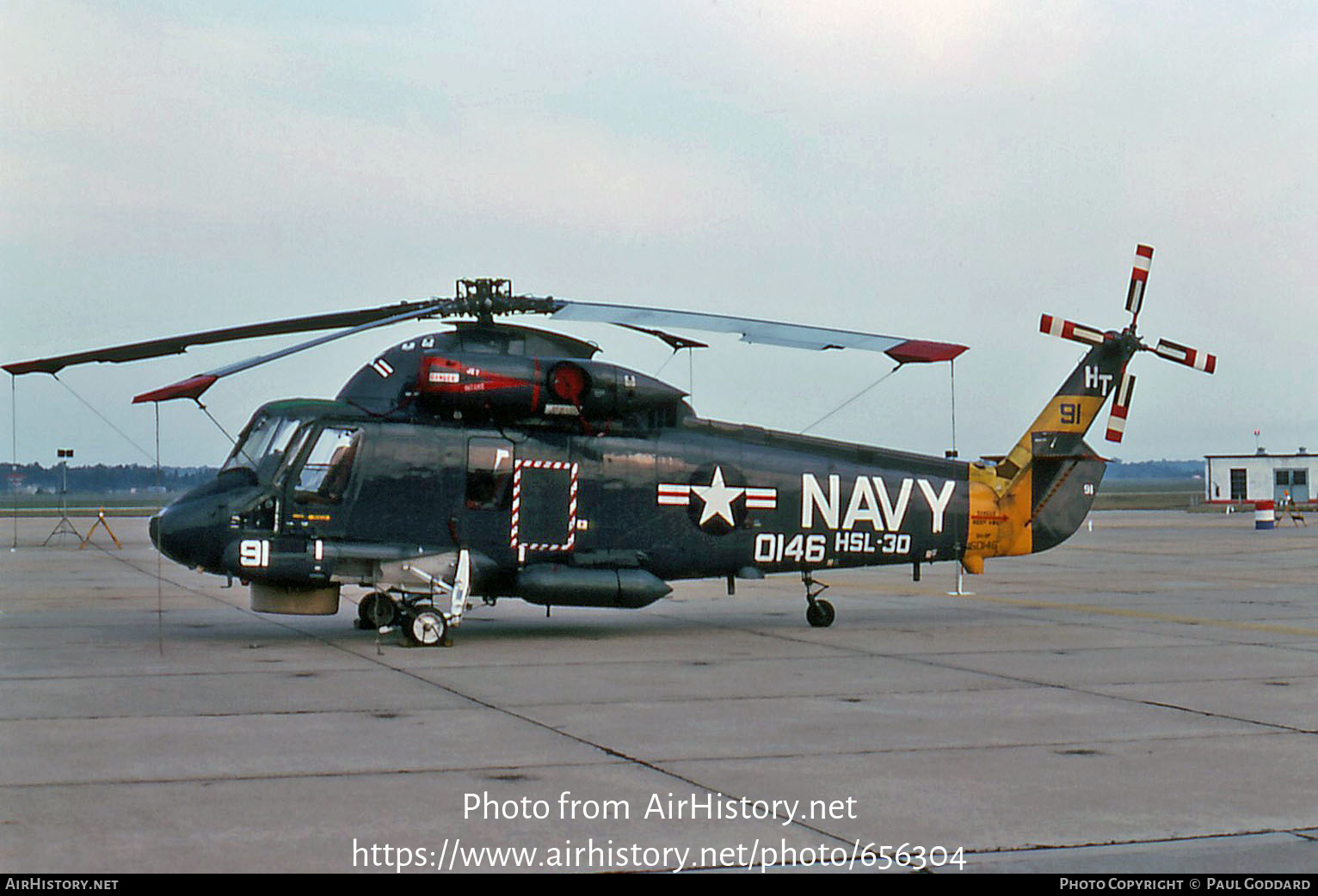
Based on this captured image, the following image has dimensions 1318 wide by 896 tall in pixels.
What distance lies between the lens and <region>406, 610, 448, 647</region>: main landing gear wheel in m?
15.2

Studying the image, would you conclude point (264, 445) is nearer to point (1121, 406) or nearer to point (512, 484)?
point (512, 484)

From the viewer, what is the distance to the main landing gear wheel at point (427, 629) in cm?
1525

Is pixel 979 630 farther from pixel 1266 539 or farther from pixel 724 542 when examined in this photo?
pixel 1266 539

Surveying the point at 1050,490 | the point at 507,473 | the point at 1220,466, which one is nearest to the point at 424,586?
the point at 507,473

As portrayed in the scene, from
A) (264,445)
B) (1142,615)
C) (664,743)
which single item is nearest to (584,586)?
(264,445)

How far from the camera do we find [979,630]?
1741 centimetres

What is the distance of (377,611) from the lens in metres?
16.5

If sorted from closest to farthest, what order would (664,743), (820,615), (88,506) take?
(664,743)
(820,615)
(88,506)

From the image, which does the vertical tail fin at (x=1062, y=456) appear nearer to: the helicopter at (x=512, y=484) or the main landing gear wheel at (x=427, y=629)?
the helicopter at (x=512, y=484)

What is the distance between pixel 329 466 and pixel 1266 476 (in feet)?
222

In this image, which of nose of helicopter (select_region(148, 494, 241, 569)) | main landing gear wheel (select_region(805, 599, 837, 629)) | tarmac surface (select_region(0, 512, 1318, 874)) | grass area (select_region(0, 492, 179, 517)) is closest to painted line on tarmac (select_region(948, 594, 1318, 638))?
tarmac surface (select_region(0, 512, 1318, 874))

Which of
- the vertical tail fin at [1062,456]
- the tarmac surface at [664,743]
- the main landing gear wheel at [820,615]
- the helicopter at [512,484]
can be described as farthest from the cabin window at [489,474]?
the vertical tail fin at [1062,456]

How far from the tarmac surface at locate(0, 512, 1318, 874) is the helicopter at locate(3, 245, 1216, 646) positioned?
2.74ft

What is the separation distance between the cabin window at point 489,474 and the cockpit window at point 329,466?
132 centimetres
